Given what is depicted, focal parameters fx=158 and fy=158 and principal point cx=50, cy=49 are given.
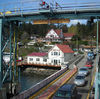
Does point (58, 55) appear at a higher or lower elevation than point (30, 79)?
higher

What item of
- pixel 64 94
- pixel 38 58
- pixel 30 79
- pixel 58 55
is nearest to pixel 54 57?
pixel 58 55

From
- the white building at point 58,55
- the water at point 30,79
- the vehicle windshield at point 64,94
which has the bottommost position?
the water at point 30,79

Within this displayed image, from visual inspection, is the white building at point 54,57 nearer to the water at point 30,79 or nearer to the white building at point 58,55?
the white building at point 58,55

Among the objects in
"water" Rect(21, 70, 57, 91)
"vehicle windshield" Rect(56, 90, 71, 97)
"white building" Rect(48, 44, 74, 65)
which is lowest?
"water" Rect(21, 70, 57, 91)

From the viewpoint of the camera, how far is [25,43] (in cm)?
8281

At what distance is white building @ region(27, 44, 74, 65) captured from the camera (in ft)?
146

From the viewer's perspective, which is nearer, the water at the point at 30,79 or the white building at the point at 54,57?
the water at the point at 30,79

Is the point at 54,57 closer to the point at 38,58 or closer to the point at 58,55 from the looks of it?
the point at 58,55

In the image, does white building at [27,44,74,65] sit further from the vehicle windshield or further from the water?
the vehicle windshield

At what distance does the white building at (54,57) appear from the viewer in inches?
1758

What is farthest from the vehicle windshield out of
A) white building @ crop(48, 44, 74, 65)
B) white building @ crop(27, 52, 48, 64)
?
white building @ crop(27, 52, 48, 64)

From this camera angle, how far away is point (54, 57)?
149 feet

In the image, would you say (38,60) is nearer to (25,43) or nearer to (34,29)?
(25,43)

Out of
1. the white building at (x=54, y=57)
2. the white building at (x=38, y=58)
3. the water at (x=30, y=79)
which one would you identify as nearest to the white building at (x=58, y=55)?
the white building at (x=54, y=57)
